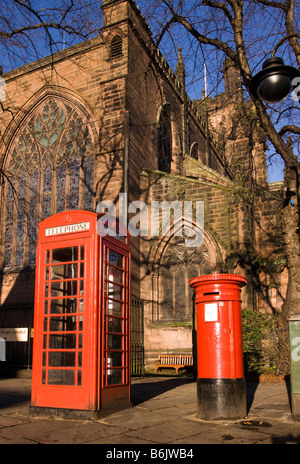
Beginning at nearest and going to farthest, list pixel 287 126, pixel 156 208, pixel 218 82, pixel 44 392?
pixel 44 392
pixel 218 82
pixel 287 126
pixel 156 208

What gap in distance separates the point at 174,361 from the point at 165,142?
1043cm

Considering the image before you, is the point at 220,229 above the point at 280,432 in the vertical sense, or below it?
above

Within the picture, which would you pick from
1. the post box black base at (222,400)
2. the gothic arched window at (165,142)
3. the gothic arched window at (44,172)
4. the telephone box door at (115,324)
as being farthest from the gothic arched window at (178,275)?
the post box black base at (222,400)

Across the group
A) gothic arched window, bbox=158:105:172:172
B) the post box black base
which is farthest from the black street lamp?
gothic arched window, bbox=158:105:172:172

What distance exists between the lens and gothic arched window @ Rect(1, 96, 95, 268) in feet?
58.4

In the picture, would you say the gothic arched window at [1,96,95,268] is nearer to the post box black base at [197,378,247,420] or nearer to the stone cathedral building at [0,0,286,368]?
the stone cathedral building at [0,0,286,368]

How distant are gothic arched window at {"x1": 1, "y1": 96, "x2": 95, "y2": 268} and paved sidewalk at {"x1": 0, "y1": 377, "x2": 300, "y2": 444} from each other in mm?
11521

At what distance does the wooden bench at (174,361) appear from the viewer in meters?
14.1

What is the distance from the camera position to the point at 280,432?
4.63 metres

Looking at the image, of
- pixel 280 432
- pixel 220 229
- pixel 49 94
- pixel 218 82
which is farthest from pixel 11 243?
pixel 280 432

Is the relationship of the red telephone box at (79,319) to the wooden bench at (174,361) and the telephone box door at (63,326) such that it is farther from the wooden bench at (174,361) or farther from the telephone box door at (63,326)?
the wooden bench at (174,361)

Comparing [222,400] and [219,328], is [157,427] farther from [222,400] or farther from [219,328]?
[219,328]

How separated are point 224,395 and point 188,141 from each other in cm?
A: 1878

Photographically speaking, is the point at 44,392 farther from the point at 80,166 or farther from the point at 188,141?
the point at 188,141
